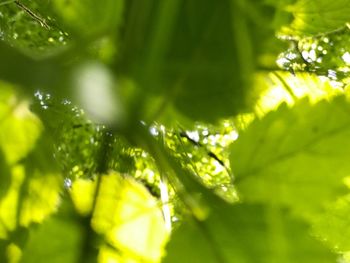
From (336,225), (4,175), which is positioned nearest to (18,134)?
(4,175)

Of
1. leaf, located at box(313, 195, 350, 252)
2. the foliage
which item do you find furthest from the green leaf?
leaf, located at box(313, 195, 350, 252)

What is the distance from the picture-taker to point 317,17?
0.55 feet

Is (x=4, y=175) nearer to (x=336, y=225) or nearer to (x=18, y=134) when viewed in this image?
(x=18, y=134)

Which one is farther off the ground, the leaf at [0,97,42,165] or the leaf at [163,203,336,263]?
the leaf at [0,97,42,165]

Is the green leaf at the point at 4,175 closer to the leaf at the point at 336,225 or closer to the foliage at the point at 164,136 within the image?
the foliage at the point at 164,136

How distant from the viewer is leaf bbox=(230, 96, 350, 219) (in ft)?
0.48

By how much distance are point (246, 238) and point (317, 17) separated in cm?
8

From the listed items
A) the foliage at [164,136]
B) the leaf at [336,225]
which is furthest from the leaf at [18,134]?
the leaf at [336,225]

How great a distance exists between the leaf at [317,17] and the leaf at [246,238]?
A: 6cm

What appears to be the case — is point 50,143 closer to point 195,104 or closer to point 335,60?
point 195,104

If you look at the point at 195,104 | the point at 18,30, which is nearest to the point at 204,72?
the point at 195,104

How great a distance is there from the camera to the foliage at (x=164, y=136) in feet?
0.42

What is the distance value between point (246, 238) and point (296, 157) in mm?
29

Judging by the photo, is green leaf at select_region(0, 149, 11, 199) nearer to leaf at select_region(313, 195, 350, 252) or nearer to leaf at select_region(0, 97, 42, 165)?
leaf at select_region(0, 97, 42, 165)
